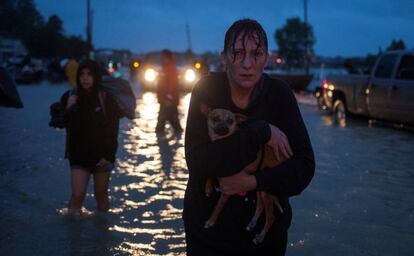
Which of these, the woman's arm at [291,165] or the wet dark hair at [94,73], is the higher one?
the wet dark hair at [94,73]

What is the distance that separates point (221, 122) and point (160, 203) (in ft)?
15.2

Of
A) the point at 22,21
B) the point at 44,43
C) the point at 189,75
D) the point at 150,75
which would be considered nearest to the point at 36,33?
the point at 44,43

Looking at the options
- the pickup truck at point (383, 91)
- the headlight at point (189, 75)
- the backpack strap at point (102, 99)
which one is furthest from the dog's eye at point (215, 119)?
the headlight at point (189, 75)

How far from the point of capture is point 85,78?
221 inches

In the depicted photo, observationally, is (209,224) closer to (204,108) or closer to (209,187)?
(209,187)

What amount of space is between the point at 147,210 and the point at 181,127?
6809 millimetres

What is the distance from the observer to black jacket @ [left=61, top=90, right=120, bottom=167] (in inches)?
218

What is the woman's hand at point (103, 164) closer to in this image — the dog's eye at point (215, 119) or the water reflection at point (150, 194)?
the water reflection at point (150, 194)

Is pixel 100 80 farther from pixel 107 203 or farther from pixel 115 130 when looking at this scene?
pixel 107 203

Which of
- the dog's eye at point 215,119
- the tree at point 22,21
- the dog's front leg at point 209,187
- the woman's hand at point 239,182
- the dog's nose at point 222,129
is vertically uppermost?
the tree at point 22,21

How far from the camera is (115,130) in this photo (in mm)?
5801

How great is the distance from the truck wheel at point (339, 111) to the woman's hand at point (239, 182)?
14.0 m

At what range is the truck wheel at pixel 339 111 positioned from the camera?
636 inches

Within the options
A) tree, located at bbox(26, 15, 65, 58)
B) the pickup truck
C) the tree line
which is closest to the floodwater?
the pickup truck
